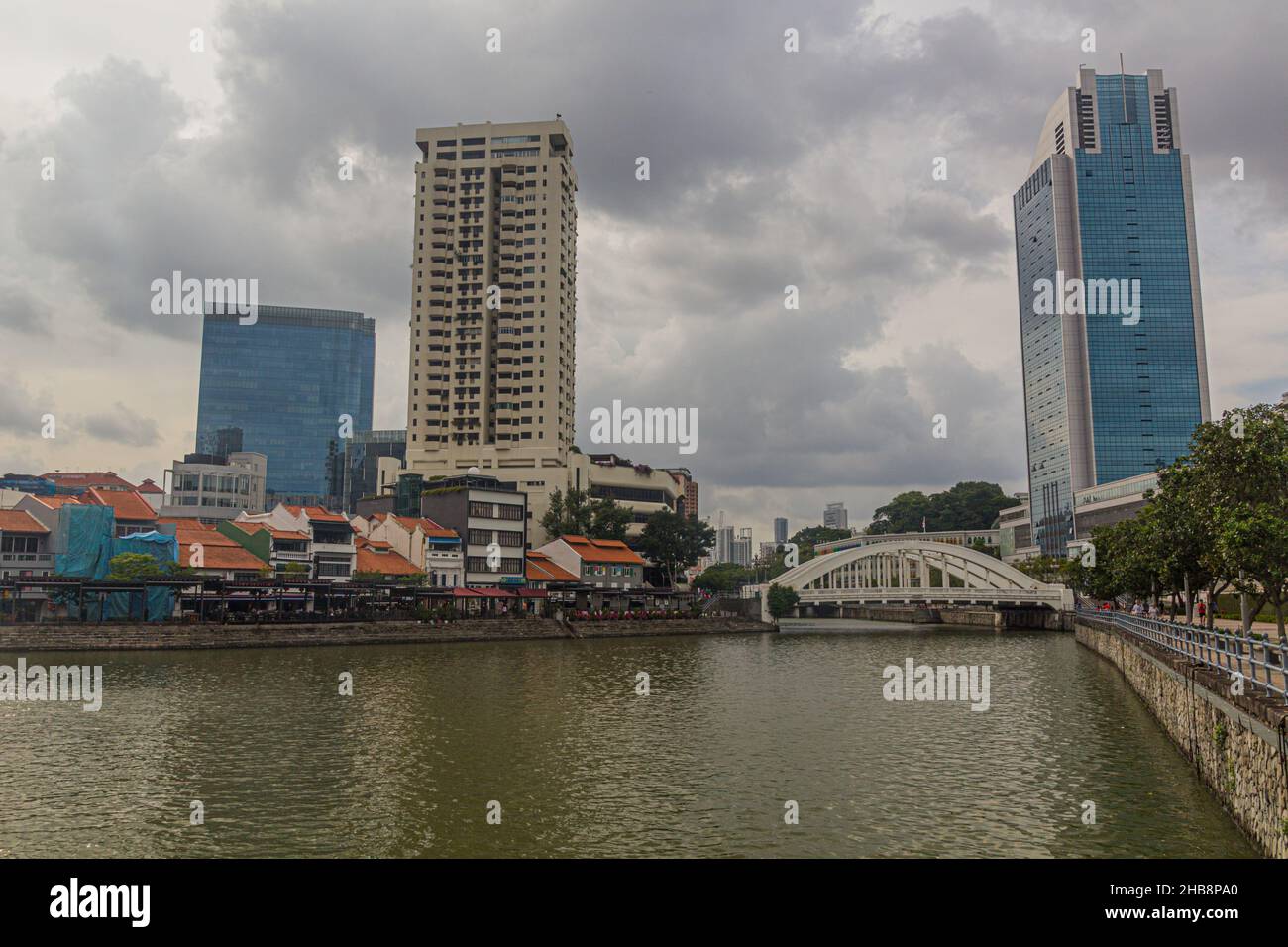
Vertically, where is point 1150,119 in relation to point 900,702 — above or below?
above

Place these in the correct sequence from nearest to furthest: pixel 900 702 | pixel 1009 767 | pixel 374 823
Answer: pixel 374 823 < pixel 1009 767 < pixel 900 702

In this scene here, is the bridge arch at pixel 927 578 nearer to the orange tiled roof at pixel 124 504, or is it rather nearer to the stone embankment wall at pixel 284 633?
the stone embankment wall at pixel 284 633

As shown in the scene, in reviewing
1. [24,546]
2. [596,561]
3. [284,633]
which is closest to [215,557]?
[284,633]

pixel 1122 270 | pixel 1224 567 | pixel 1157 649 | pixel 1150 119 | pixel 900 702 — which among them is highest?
pixel 1150 119

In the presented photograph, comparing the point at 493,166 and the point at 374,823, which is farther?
the point at 493,166

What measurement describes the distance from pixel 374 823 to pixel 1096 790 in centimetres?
1852

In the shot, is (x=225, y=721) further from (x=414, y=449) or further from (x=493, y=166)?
(x=493, y=166)

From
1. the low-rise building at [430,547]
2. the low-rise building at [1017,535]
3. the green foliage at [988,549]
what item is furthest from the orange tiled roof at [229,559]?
the low-rise building at [1017,535]

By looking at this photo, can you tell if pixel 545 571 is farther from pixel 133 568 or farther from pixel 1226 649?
pixel 1226 649

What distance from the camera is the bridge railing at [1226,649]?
733 inches

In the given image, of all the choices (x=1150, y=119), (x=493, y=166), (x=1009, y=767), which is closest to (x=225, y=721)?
(x=1009, y=767)
